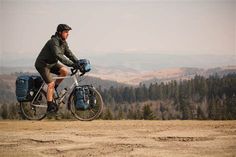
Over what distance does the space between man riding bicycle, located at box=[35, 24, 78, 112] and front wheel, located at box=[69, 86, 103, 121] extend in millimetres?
471

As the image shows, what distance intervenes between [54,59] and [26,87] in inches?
49.6

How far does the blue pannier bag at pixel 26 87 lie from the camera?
1053cm

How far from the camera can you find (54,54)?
962cm

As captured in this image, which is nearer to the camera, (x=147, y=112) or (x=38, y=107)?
(x=38, y=107)

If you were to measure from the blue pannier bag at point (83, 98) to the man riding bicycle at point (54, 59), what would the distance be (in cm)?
59

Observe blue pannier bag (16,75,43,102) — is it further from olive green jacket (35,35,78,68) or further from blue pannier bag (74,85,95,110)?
blue pannier bag (74,85,95,110)

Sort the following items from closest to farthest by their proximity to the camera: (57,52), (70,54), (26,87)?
(57,52)
(70,54)
(26,87)

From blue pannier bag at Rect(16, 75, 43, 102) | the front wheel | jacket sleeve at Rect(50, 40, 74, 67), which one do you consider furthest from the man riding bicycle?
blue pannier bag at Rect(16, 75, 43, 102)

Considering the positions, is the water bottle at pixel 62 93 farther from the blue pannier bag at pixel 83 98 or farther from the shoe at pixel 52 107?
the blue pannier bag at pixel 83 98

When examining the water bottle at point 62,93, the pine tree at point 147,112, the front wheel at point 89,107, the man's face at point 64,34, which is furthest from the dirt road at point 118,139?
the pine tree at point 147,112

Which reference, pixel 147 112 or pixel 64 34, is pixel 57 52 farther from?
pixel 147 112

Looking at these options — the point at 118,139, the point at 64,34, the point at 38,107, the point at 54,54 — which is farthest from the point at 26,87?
the point at 118,139

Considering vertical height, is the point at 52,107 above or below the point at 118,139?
above

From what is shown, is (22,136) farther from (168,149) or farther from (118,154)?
(168,149)
